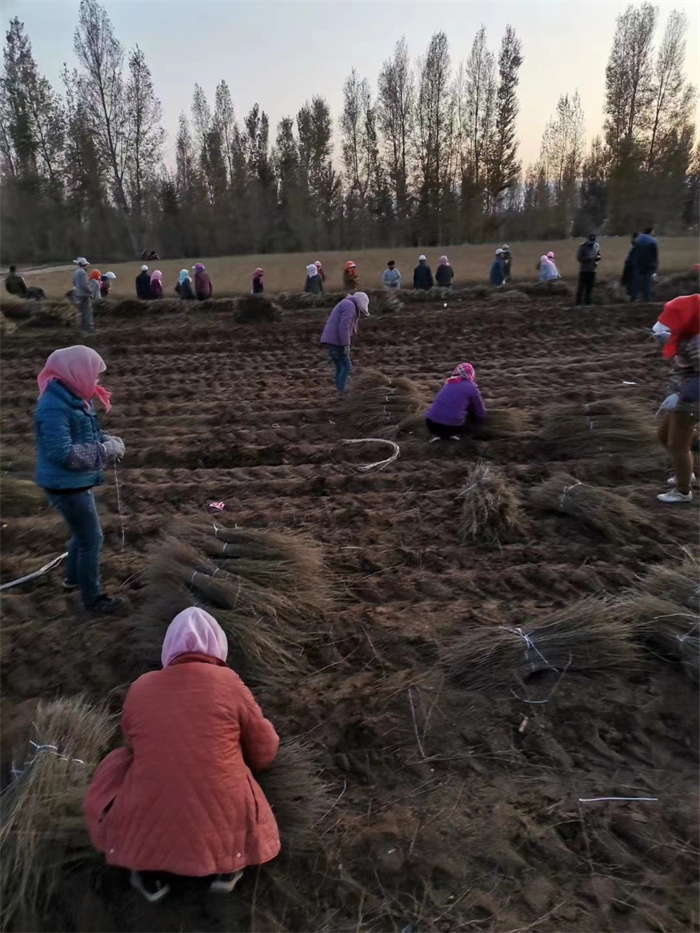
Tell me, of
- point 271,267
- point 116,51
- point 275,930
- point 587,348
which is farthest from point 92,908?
point 116,51

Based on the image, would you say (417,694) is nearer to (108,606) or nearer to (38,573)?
(108,606)

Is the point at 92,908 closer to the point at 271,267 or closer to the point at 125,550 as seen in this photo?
the point at 125,550

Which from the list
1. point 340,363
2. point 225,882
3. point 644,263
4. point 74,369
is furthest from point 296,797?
point 644,263

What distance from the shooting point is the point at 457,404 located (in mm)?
6164

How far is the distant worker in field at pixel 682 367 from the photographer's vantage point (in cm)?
430

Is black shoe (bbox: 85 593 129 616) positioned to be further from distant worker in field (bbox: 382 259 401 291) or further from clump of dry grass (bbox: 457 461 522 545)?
distant worker in field (bbox: 382 259 401 291)

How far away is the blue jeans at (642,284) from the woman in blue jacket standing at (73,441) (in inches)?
497

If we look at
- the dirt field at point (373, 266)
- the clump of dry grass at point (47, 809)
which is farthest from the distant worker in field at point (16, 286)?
the clump of dry grass at point (47, 809)

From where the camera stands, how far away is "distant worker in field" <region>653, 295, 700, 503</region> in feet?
14.1

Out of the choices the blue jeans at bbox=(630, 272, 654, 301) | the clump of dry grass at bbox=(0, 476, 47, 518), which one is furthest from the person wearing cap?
the blue jeans at bbox=(630, 272, 654, 301)

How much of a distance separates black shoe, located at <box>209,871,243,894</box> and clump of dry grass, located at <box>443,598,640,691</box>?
1.39 meters

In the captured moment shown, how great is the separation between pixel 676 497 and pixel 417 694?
2.86m

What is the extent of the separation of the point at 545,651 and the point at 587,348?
8153 mm

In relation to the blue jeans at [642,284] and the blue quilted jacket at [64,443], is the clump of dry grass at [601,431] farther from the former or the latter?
the blue jeans at [642,284]
